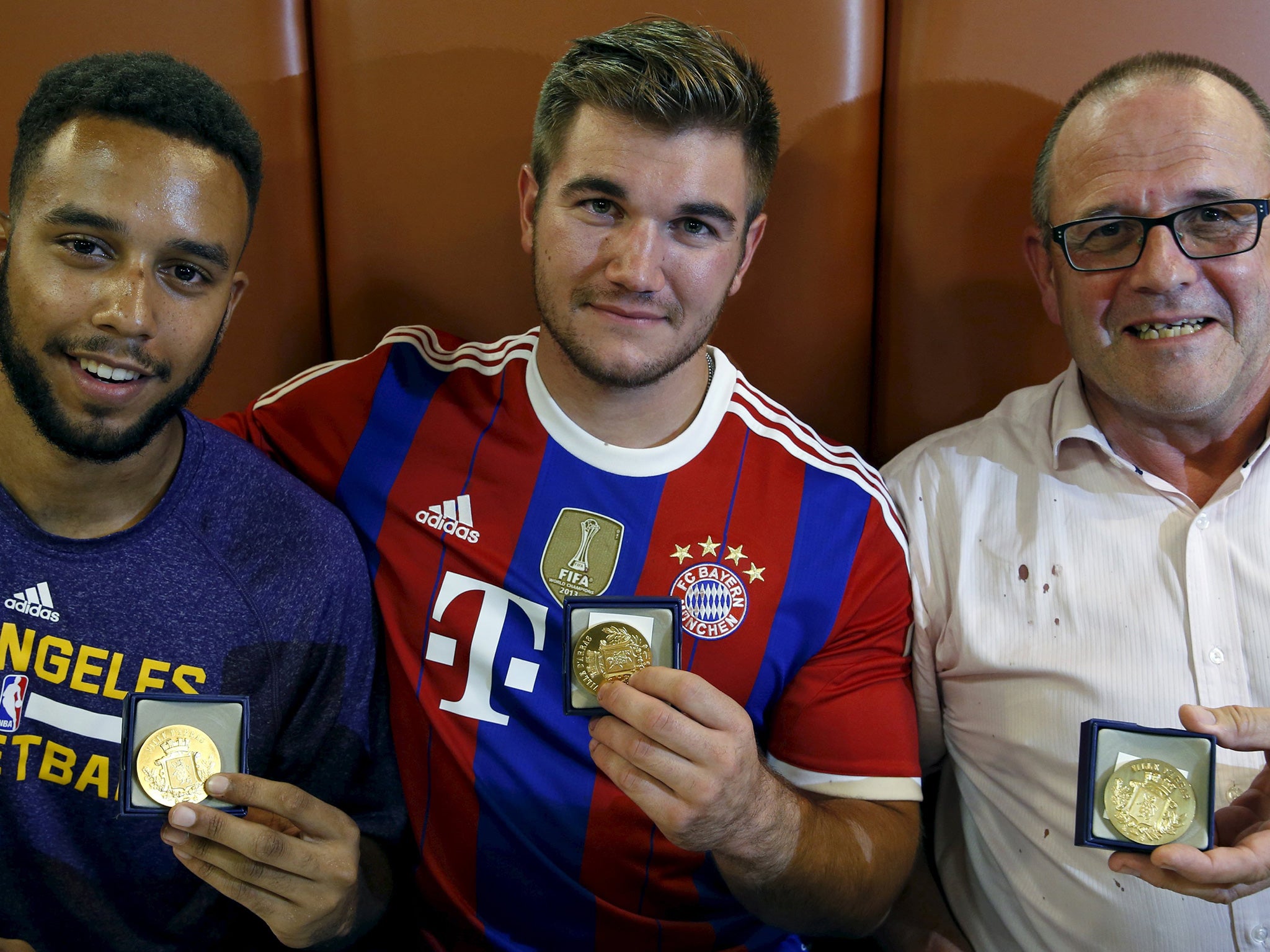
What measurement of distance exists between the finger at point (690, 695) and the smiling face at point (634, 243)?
0.52 m

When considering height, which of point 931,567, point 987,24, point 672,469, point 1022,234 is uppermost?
point 987,24

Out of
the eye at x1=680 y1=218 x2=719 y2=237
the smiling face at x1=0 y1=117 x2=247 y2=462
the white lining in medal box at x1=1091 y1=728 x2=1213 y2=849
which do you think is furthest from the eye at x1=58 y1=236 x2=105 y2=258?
the white lining in medal box at x1=1091 y1=728 x2=1213 y2=849

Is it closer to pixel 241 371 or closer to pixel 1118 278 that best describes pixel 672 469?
pixel 1118 278

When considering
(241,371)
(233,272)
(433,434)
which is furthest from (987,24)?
(241,371)

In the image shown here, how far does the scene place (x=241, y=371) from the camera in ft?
6.43

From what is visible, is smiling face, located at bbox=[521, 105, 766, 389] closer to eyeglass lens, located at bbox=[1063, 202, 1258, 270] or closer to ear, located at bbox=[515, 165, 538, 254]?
ear, located at bbox=[515, 165, 538, 254]

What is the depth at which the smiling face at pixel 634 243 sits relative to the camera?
1.44m

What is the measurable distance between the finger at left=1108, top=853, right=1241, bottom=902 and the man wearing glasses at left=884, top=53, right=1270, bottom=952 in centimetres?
25

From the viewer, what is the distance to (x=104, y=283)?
126cm

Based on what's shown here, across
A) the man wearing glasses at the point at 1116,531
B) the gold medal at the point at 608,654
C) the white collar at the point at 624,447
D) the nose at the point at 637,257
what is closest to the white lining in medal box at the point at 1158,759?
the man wearing glasses at the point at 1116,531

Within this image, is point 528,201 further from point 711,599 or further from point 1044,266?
point 1044,266

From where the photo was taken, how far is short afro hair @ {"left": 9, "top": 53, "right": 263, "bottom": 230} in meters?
1.30

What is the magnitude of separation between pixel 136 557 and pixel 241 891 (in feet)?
1.52

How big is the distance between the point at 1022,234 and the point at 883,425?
431 mm
